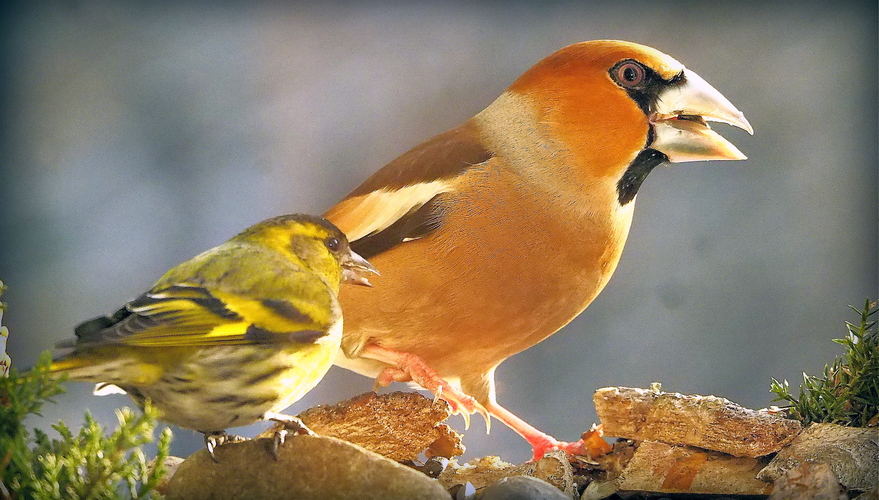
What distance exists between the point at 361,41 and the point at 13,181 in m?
0.95

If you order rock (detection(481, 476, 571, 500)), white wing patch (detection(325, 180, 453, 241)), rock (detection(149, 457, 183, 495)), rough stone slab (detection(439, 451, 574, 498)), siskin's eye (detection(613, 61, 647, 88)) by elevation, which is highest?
siskin's eye (detection(613, 61, 647, 88))

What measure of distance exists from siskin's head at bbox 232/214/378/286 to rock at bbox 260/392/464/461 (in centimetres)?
34

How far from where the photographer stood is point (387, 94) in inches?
80.7

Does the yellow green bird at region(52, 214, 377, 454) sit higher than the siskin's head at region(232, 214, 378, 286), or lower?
lower

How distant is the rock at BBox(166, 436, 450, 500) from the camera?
4.85 feet

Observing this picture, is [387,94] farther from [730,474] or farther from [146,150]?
[730,474]

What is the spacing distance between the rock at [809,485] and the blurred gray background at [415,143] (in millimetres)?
482

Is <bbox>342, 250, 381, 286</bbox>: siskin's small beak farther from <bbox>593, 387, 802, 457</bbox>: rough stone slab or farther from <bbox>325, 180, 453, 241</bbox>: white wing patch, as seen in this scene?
<bbox>593, 387, 802, 457</bbox>: rough stone slab

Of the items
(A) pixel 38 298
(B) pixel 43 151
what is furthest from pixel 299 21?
(A) pixel 38 298

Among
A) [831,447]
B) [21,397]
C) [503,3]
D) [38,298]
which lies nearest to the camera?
[21,397]

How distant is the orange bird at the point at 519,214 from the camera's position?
188 cm

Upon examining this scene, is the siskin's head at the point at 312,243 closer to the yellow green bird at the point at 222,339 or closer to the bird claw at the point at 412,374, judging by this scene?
the yellow green bird at the point at 222,339

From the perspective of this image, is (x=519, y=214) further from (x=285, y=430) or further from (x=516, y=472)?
(x=285, y=430)

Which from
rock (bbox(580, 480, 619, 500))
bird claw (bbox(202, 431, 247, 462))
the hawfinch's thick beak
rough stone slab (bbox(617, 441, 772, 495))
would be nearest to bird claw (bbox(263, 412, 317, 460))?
bird claw (bbox(202, 431, 247, 462))
